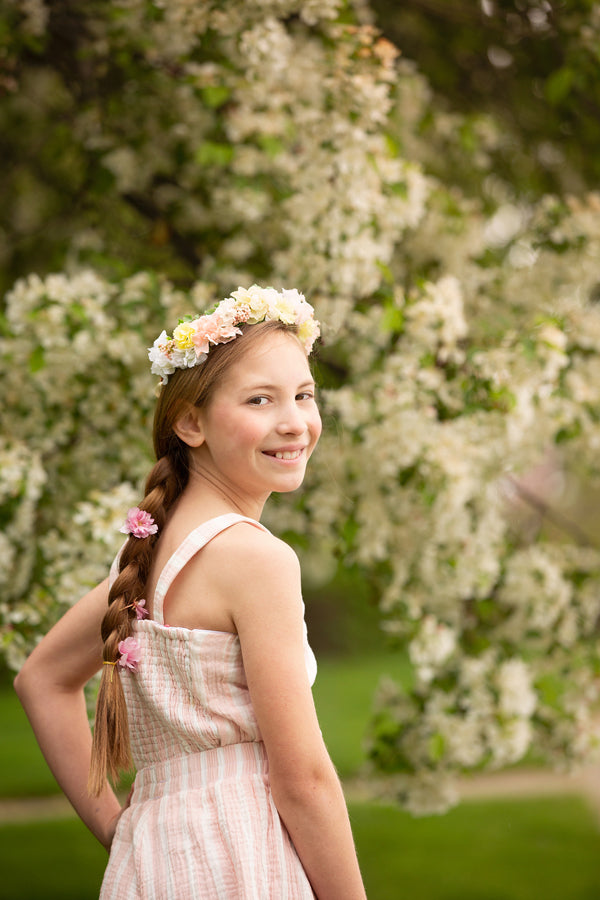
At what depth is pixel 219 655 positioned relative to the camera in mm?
1490

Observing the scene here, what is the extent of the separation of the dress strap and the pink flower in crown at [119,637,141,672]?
6cm

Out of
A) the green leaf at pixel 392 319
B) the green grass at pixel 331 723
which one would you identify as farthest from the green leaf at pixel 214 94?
the green grass at pixel 331 723

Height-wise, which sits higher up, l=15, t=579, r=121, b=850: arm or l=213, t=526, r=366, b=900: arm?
l=213, t=526, r=366, b=900: arm

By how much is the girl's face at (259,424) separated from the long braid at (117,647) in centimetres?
15

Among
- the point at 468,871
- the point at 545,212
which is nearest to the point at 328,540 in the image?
the point at 545,212

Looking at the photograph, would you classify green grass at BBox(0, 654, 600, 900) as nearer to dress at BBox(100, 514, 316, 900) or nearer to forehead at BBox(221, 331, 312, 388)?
dress at BBox(100, 514, 316, 900)

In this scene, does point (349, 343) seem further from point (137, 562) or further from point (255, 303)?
point (137, 562)

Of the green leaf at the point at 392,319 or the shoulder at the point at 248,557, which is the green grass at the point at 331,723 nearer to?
the green leaf at the point at 392,319

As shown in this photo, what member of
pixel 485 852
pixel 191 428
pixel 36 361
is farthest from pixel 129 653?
pixel 485 852

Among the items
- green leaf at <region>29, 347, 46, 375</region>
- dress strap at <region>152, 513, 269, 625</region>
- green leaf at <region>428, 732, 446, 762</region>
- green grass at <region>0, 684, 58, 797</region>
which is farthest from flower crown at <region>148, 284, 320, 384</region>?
green grass at <region>0, 684, 58, 797</region>

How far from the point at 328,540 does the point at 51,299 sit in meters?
1.25

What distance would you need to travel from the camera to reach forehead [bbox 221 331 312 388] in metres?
1.61

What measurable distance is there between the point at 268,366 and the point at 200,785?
0.67m

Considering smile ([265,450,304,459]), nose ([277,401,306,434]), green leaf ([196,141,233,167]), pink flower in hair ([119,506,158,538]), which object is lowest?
green leaf ([196,141,233,167])
